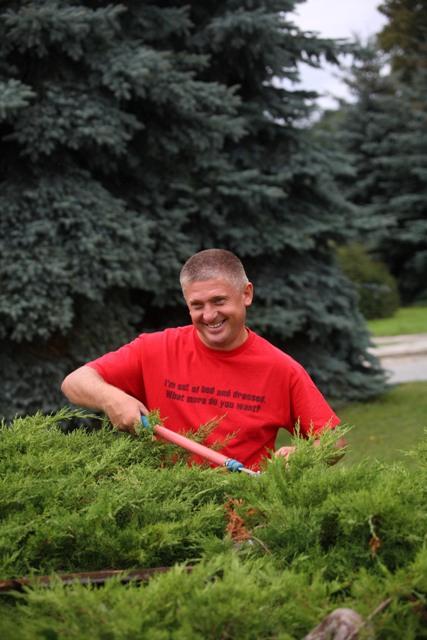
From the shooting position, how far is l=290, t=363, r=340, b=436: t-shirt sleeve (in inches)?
126

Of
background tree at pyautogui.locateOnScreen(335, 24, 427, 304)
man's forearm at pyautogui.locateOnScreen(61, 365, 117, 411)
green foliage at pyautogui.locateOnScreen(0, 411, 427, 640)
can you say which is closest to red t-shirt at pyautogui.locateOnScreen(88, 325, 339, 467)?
man's forearm at pyautogui.locateOnScreen(61, 365, 117, 411)

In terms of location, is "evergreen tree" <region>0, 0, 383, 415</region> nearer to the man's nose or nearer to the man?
the man

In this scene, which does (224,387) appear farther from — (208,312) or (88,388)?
(88,388)

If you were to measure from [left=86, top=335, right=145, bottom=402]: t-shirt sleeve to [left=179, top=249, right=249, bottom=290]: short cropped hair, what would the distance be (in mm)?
356

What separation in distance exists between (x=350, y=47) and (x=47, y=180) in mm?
4131

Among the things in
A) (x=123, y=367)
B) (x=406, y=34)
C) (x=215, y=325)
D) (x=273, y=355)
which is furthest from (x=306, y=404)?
(x=406, y=34)

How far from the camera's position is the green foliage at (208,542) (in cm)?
156

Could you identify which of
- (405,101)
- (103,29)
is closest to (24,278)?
(103,29)

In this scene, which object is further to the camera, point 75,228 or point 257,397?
point 75,228

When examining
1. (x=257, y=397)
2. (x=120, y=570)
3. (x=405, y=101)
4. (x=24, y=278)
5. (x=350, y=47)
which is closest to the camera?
(x=120, y=570)

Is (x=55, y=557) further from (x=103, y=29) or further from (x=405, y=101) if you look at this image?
(x=405, y=101)

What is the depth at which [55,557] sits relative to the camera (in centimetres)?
193

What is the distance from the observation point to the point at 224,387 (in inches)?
129

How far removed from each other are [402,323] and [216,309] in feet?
62.8
